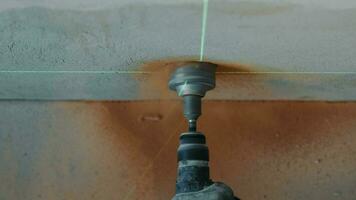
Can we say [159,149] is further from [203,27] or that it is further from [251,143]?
[203,27]

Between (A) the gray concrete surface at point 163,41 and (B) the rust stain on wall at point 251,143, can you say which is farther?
(B) the rust stain on wall at point 251,143

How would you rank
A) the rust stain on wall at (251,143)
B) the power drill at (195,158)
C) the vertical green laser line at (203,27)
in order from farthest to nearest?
the rust stain on wall at (251,143), the power drill at (195,158), the vertical green laser line at (203,27)

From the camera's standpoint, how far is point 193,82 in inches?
44.3

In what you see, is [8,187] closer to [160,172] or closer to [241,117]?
[160,172]

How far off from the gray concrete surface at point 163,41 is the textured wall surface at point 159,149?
0.34 feet

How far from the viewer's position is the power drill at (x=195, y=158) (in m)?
1.09

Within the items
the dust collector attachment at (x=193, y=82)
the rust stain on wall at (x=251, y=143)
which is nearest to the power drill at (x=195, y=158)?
the dust collector attachment at (x=193, y=82)

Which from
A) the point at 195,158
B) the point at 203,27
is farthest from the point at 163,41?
the point at 195,158

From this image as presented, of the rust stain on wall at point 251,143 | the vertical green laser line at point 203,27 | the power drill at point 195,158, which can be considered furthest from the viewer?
the rust stain on wall at point 251,143

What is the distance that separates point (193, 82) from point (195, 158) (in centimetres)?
17

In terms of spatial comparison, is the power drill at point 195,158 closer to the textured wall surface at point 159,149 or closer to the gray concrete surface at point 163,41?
the gray concrete surface at point 163,41

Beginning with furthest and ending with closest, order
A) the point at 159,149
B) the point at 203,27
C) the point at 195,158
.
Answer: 1. the point at 159,149
2. the point at 195,158
3. the point at 203,27

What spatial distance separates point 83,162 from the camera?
1416mm

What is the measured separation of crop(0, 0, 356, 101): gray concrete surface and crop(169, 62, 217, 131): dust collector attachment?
0.04 m
